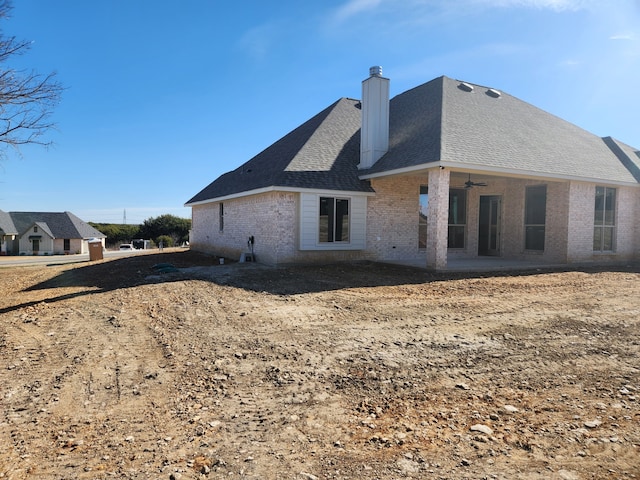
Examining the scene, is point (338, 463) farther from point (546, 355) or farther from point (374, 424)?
point (546, 355)

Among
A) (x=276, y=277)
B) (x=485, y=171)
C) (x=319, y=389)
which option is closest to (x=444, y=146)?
(x=485, y=171)

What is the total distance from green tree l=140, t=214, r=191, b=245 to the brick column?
51.8m

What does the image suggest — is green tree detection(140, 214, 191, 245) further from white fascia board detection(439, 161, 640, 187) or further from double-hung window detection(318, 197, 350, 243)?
white fascia board detection(439, 161, 640, 187)

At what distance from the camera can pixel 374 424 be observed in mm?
3473

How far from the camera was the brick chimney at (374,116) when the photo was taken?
15.7 m

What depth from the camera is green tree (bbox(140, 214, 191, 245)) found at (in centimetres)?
5931

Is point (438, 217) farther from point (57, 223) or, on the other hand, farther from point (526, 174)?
point (57, 223)

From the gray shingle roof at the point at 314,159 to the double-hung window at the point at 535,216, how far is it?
757 centimetres

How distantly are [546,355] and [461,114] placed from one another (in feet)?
40.7

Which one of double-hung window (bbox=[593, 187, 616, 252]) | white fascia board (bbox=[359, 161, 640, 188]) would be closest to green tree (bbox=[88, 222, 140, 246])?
white fascia board (bbox=[359, 161, 640, 188])

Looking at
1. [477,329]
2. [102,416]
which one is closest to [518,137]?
[477,329]

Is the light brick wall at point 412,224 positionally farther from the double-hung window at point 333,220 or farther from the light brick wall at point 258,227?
the double-hung window at point 333,220

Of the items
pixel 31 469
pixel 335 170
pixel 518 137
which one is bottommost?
pixel 31 469

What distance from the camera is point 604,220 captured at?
17.3 metres
